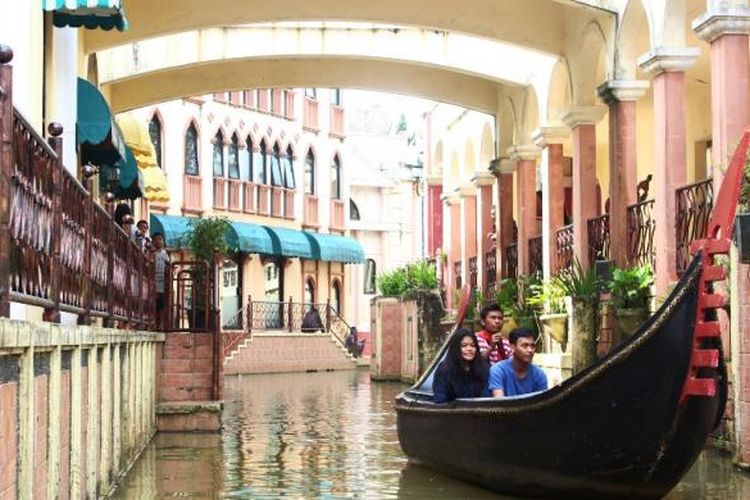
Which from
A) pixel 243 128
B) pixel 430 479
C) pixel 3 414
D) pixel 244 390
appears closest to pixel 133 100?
pixel 244 390

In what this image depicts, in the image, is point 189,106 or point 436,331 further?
point 189,106

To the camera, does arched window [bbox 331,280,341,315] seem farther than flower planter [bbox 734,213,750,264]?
Yes

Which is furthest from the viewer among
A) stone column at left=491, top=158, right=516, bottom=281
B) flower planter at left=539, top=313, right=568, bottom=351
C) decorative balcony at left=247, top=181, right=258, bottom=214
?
decorative balcony at left=247, top=181, right=258, bottom=214

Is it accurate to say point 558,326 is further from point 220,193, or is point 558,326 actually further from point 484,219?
point 220,193

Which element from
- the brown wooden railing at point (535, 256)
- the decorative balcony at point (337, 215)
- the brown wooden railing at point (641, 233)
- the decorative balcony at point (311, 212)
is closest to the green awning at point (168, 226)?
the decorative balcony at point (311, 212)

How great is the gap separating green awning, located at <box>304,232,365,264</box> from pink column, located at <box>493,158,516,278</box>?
2313 cm

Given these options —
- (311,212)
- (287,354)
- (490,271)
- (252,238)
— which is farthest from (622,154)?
(311,212)

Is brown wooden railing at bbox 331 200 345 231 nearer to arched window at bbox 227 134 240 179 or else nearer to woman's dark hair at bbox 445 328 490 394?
arched window at bbox 227 134 240 179

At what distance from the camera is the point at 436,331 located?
102 feet

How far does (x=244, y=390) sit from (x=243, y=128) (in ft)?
60.4

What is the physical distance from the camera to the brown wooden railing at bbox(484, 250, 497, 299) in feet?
92.9

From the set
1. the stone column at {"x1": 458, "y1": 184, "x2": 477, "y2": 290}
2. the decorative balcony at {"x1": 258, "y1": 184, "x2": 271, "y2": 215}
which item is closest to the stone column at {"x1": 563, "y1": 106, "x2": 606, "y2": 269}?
the stone column at {"x1": 458, "y1": 184, "x2": 477, "y2": 290}

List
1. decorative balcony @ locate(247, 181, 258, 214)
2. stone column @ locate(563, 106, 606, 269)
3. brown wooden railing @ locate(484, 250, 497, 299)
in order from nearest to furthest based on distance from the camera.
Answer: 1. stone column @ locate(563, 106, 606, 269)
2. brown wooden railing @ locate(484, 250, 497, 299)
3. decorative balcony @ locate(247, 181, 258, 214)

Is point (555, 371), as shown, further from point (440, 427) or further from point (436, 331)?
point (436, 331)
